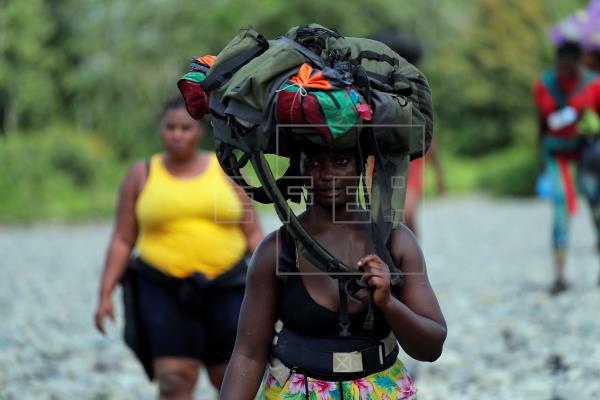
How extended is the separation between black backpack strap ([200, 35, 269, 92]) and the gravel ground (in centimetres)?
389

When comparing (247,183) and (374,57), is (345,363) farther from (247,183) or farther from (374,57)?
(374,57)

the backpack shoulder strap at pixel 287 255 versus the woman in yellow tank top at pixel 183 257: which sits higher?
the backpack shoulder strap at pixel 287 255

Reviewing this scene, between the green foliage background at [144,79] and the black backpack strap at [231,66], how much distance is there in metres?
22.5

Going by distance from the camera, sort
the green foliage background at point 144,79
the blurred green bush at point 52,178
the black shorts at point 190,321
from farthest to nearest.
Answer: the green foliage background at point 144,79 → the blurred green bush at point 52,178 → the black shorts at point 190,321

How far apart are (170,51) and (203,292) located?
30.9 m

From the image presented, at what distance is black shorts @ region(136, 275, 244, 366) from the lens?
5.51m

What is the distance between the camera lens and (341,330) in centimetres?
326

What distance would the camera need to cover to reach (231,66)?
10.3 feet

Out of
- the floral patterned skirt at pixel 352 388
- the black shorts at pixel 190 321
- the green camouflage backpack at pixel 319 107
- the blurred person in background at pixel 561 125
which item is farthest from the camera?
the blurred person in background at pixel 561 125

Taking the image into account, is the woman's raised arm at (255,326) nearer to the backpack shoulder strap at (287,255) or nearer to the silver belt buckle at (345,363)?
the backpack shoulder strap at (287,255)

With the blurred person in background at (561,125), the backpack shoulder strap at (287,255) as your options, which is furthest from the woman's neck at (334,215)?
the blurred person in background at (561,125)

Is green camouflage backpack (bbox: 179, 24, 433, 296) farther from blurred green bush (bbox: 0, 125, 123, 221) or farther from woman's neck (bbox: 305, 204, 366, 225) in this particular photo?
blurred green bush (bbox: 0, 125, 123, 221)

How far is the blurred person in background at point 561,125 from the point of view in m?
9.42

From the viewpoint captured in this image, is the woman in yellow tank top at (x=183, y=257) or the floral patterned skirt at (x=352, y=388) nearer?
the floral patterned skirt at (x=352, y=388)
